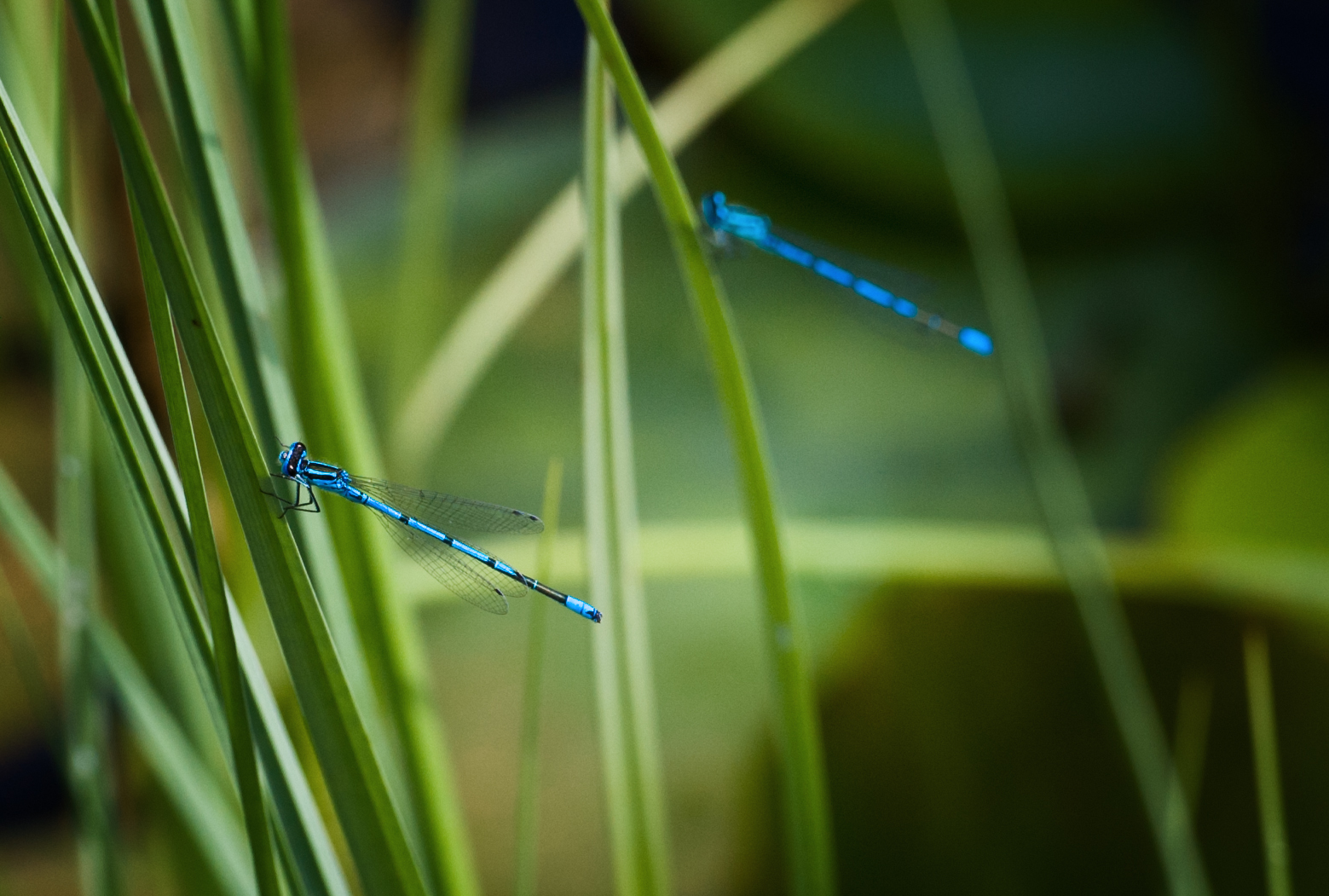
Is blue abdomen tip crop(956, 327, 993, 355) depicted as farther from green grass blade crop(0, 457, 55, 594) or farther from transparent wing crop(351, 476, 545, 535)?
green grass blade crop(0, 457, 55, 594)

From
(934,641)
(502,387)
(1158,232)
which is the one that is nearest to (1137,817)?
(934,641)

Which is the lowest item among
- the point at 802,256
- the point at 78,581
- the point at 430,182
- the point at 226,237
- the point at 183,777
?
the point at 183,777

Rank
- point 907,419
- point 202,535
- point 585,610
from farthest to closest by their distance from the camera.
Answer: point 907,419 → point 585,610 → point 202,535

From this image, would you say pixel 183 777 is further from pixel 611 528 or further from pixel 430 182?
pixel 430 182

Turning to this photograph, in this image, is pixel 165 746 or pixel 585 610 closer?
pixel 585 610

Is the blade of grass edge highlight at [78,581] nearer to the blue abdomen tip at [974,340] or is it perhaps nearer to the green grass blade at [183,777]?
the green grass blade at [183,777]

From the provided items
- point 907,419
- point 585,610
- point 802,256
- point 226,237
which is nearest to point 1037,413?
point 907,419

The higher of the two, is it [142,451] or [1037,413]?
[1037,413]
